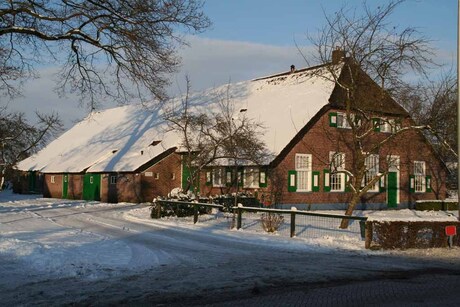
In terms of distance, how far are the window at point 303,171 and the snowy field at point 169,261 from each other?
9.88 metres

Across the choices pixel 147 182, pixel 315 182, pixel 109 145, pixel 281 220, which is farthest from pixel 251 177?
pixel 109 145

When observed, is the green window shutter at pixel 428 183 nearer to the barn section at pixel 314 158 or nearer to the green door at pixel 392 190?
the barn section at pixel 314 158

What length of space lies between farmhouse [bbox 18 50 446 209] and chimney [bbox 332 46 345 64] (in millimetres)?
1382

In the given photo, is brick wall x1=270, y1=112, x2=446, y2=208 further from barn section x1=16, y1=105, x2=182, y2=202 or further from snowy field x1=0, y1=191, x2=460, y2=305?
snowy field x1=0, y1=191, x2=460, y2=305

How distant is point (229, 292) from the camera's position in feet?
30.6

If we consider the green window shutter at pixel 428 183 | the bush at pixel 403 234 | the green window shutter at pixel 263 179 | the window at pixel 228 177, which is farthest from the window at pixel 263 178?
the bush at pixel 403 234

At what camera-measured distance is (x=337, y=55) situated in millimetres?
20266

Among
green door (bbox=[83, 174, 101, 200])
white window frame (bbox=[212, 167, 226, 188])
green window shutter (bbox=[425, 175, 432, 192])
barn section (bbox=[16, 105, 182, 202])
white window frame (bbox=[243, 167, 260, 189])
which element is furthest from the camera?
green door (bbox=[83, 174, 101, 200])

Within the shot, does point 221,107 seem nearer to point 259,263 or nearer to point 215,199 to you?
point 215,199

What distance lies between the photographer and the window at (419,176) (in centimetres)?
3634

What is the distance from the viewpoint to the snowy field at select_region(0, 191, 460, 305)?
9.42 metres

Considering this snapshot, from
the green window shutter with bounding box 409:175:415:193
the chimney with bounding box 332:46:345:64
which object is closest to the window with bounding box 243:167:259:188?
the chimney with bounding box 332:46:345:64

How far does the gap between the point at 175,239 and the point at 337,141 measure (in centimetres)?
1734

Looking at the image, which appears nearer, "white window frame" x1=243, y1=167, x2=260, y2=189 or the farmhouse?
the farmhouse
